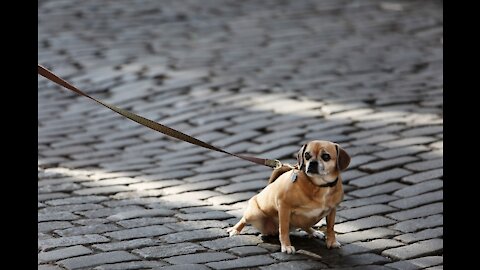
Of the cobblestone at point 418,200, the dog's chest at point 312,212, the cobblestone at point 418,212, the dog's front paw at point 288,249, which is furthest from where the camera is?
the cobblestone at point 418,200

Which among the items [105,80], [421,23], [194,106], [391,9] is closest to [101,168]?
[194,106]

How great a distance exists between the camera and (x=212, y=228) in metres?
5.06

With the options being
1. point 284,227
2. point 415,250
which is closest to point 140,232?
point 284,227

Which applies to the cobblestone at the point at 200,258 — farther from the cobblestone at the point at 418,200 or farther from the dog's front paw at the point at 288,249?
the cobblestone at the point at 418,200

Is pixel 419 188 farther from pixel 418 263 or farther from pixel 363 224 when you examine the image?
pixel 418 263

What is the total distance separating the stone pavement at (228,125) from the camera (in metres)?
4.76

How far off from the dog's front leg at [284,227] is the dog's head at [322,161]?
7.7 inches

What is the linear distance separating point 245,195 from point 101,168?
50.6 inches

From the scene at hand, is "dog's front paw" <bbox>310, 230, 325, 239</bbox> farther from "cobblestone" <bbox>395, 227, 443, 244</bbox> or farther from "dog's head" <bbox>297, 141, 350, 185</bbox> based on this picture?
"dog's head" <bbox>297, 141, 350, 185</bbox>

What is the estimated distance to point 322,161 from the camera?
4344 mm

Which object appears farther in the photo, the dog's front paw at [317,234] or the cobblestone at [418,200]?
the cobblestone at [418,200]

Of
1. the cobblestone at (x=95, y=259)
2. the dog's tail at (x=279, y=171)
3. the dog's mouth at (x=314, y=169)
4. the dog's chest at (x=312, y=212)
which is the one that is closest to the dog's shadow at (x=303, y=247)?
the dog's chest at (x=312, y=212)

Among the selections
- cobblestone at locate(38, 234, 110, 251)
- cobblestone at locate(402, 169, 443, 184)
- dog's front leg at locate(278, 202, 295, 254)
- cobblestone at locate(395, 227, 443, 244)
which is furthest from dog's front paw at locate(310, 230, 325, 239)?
cobblestone at locate(402, 169, 443, 184)

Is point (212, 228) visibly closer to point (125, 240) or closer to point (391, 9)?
point (125, 240)
